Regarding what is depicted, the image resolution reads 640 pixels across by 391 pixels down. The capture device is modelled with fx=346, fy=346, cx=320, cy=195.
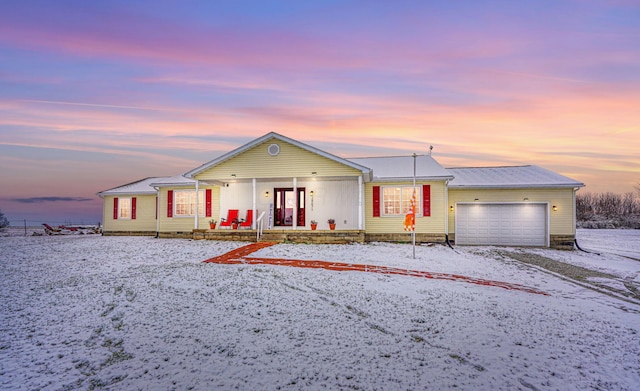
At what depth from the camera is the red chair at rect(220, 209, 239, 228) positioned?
1782cm

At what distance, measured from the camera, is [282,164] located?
16.6m

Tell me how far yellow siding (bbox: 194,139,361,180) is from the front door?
1738 mm

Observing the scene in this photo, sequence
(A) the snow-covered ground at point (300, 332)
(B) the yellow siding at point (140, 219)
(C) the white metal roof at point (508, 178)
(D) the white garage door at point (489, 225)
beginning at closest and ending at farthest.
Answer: (A) the snow-covered ground at point (300, 332)
(C) the white metal roof at point (508, 178)
(D) the white garage door at point (489, 225)
(B) the yellow siding at point (140, 219)

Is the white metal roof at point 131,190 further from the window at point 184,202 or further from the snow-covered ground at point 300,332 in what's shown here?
the snow-covered ground at point 300,332

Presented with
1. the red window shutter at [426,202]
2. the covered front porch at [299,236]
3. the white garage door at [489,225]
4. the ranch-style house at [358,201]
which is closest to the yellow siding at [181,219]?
the ranch-style house at [358,201]

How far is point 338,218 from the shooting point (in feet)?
57.6

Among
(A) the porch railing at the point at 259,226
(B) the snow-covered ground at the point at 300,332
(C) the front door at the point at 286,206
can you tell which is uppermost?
(C) the front door at the point at 286,206

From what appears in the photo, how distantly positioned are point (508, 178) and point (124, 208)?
2257 cm

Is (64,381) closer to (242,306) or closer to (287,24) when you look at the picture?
(242,306)

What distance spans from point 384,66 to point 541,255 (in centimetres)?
1025

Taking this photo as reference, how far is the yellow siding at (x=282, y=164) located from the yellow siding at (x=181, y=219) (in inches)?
82.7

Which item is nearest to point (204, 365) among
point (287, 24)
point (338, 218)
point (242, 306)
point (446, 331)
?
point (242, 306)

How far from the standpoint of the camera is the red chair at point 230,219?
1782 cm

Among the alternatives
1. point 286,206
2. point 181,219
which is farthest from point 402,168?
point 181,219
